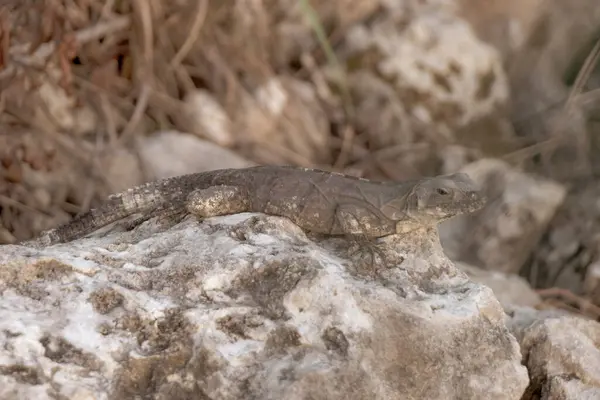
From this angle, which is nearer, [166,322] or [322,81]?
[166,322]

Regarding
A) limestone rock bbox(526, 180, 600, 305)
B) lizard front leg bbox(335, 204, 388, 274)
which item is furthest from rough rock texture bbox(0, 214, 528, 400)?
limestone rock bbox(526, 180, 600, 305)

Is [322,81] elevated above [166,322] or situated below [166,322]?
above

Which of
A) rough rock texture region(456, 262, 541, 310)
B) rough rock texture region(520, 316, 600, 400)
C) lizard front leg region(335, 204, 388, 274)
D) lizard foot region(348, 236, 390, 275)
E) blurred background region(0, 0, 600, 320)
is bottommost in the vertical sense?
rough rock texture region(520, 316, 600, 400)

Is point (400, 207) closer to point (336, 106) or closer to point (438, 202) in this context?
point (438, 202)

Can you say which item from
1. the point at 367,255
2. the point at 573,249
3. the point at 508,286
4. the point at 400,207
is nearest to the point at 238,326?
the point at 367,255

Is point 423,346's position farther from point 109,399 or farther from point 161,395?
point 109,399

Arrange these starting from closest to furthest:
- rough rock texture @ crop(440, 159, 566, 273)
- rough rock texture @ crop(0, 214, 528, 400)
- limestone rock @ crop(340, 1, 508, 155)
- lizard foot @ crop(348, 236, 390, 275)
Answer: rough rock texture @ crop(0, 214, 528, 400)
lizard foot @ crop(348, 236, 390, 275)
rough rock texture @ crop(440, 159, 566, 273)
limestone rock @ crop(340, 1, 508, 155)

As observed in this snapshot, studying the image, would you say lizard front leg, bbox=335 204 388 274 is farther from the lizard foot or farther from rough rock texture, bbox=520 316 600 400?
rough rock texture, bbox=520 316 600 400

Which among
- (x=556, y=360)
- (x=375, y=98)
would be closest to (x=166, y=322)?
(x=556, y=360)
